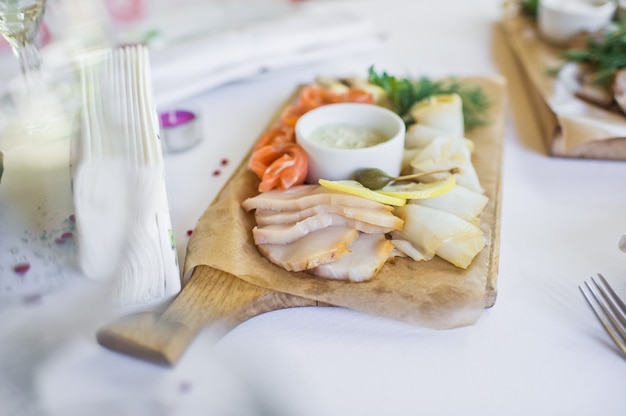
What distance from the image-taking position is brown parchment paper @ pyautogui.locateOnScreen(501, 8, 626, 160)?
1150 millimetres

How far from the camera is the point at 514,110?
4.70ft

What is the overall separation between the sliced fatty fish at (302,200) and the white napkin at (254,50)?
0.62m

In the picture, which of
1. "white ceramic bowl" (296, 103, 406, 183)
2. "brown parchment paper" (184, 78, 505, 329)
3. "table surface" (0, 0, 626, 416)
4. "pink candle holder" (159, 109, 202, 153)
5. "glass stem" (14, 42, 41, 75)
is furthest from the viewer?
"pink candle holder" (159, 109, 202, 153)

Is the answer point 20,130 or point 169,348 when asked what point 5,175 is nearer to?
point 20,130

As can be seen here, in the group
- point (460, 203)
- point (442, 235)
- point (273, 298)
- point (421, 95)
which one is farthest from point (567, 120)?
point (273, 298)

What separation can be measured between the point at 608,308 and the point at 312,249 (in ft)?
1.41

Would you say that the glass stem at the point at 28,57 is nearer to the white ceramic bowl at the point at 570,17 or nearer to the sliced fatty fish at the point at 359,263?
the sliced fatty fish at the point at 359,263

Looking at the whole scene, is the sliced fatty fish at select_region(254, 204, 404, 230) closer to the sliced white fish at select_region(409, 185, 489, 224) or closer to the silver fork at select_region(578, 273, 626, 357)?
the sliced white fish at select_region(409, 185, 489, 224)

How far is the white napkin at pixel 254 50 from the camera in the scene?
150cm

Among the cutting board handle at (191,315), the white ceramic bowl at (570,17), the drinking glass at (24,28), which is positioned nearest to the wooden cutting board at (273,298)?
the cutting board handle at (191,315)

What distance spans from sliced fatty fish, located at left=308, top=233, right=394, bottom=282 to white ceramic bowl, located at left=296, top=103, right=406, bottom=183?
0.18 m

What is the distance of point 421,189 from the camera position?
0.91 meters

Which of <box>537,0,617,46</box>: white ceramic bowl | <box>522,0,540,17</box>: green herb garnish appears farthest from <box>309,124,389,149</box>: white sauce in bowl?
<box>522,0,540,17</box>: green herb garnish

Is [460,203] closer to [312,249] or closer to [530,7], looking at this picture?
[312,249]
